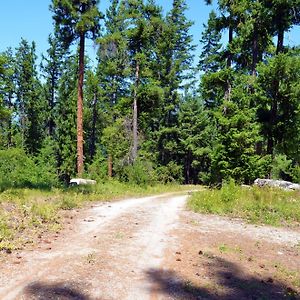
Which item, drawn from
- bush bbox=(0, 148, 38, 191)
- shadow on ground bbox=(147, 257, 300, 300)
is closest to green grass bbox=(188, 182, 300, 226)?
shadow on ground bbox=(147, 257, 300, 300)

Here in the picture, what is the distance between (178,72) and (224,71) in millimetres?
23228

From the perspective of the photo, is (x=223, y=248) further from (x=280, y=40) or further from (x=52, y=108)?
(x=52, y=108)

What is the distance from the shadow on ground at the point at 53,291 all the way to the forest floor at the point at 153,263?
1 cm

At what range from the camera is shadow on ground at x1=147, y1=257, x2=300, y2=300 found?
5512 millimetres

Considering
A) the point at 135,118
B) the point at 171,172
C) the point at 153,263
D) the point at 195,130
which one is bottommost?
the point at 171,172

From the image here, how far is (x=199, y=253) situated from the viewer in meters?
7.79

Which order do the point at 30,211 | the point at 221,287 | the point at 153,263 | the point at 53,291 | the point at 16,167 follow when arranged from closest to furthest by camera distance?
the point at 53,291 < the point at 221,287 < the point at 153,263 < the point at 30,211 < the point at 16,167

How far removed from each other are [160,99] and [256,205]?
1973cm

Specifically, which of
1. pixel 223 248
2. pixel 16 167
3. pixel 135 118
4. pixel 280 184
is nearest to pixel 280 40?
pixel 280 184

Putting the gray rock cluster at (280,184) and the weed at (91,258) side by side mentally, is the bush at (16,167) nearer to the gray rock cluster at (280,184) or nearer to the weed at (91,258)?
the gray rock cluster at (280,184)

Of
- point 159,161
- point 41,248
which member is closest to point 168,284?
point 41,248

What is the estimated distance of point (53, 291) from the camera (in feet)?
17.2

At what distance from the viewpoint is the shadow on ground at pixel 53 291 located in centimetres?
505

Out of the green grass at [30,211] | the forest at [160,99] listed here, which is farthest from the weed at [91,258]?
the forest at [160,99]
